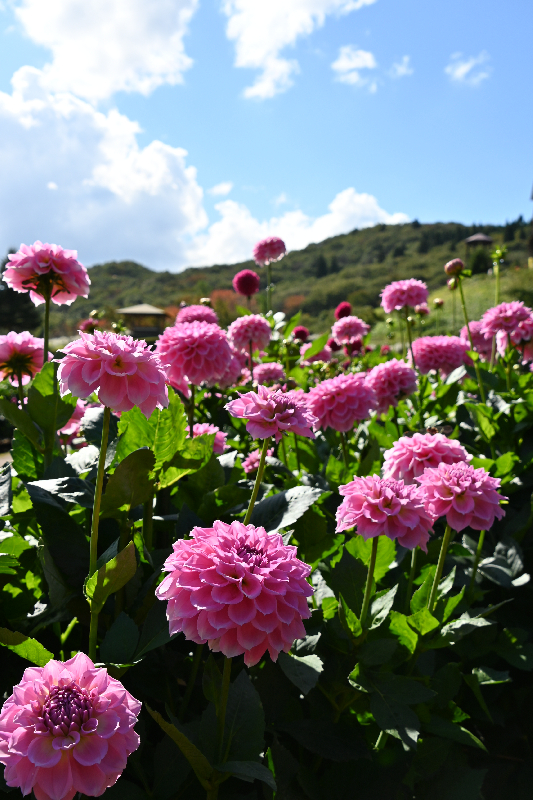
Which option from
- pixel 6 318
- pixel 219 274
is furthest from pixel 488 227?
pixel 6 318

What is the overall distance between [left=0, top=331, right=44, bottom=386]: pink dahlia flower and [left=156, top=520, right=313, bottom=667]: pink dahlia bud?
117cm

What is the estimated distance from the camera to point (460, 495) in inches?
45.9

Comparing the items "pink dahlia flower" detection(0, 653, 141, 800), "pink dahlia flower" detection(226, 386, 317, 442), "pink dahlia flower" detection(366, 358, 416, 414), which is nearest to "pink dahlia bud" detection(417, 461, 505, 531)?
"pink dahlia flower" detection(226, 386, 317, 442)

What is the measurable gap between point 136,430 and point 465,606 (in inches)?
39.8

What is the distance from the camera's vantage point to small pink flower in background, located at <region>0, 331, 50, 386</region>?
1.69m

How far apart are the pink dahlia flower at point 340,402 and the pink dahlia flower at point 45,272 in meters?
0.88

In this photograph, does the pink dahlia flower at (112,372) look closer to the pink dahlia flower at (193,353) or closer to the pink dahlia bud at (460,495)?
the pink dahlia bud at (460,495)

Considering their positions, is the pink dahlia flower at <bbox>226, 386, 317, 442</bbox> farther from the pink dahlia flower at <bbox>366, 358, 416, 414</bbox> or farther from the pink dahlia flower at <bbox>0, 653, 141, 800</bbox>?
the pink dahlia flower at <bbox>366, 358, 416, 414</bbox>

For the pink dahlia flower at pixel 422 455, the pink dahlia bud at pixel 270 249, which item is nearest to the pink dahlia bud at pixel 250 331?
the pink dahlia bud at pixel 270 249

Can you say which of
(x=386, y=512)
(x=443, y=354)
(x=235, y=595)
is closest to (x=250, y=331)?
(x=443, y=354)

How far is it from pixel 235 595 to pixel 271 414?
1.36ft

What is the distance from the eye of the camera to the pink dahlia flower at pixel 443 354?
2.95 metres

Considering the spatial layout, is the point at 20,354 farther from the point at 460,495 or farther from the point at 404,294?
the point at 404,294

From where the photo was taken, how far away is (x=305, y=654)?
43.8 inches
